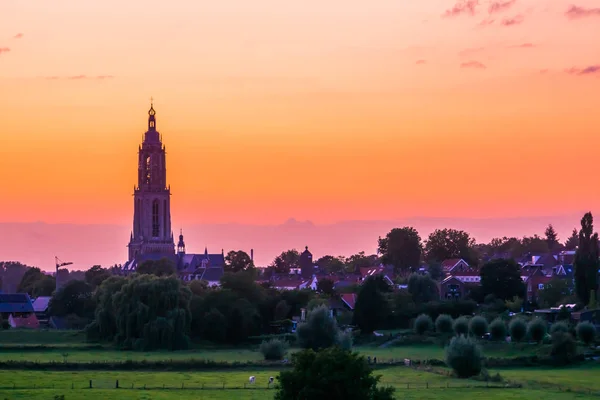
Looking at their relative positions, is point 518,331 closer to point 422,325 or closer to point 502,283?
point 422,325

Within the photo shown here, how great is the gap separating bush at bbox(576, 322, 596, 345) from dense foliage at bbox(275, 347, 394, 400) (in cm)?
4683

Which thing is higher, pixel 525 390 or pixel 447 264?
pixel 447 264

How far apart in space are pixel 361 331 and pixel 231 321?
11.8 meters

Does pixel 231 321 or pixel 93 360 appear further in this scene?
pixel 231 321

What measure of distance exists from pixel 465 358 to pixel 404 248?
342 ft

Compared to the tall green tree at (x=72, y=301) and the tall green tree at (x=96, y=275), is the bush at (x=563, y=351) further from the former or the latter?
the tall green tree at (x=96, y=275)

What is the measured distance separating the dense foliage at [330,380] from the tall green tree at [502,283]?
77975 mm

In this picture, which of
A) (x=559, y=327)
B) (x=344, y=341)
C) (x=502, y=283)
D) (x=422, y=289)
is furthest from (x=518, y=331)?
(x=422, y=289)

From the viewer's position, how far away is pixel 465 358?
77.1m

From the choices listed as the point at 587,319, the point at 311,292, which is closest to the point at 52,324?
the point at 311,292

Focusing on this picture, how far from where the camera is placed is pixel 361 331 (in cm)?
11412

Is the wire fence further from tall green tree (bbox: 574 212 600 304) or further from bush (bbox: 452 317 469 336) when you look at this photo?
tall green tree (bbox: 574 212 600 304)

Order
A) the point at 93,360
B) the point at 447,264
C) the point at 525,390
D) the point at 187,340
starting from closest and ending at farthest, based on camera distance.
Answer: the point at 525,390 < the point at 93,360 < the point at 187,340 < the point at 447,264

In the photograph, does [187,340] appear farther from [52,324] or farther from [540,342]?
[52,324]
